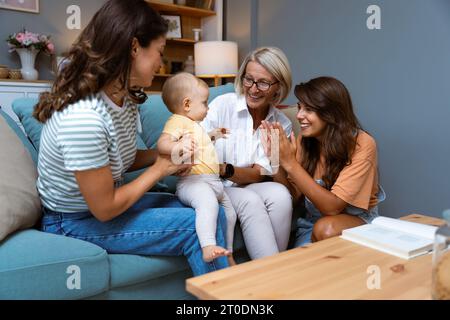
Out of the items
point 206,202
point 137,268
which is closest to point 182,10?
point 206,202

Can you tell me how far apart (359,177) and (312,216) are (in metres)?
0.34

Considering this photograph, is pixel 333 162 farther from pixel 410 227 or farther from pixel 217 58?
pixel 217 58

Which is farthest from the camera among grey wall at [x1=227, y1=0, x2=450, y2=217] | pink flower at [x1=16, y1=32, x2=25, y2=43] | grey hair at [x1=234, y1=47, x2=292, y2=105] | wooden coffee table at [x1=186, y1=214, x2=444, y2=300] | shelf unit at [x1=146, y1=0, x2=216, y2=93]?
shelf unit at [x1=146, y1=0, x2=216, y2=93]

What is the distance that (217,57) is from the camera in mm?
3486

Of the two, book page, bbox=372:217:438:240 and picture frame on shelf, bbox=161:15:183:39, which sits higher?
picture frame on shelf, bbox=161:15:183:39

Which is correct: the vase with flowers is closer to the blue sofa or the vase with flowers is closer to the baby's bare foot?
the blue sofa

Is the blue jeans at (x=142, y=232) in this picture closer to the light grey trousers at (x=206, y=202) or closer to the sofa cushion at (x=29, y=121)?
the light grey trousers at (x=206, y=202)

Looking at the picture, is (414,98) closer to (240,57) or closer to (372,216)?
(372,216)

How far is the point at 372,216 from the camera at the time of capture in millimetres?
1690

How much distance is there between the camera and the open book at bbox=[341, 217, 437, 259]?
43.2 inches

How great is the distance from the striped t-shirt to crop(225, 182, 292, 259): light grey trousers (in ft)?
1.55

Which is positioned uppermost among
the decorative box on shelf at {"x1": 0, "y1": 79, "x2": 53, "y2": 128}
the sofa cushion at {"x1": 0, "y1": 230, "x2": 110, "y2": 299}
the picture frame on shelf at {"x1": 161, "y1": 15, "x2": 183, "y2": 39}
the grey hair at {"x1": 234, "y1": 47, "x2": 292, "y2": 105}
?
the picture frame on shelf at {"x1": 161, "y1": 15, "x2": 183, "y2": 39}

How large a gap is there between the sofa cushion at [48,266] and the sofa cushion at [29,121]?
1.47ft

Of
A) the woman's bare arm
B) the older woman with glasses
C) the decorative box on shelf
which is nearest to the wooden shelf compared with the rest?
the decorative box on shelf
